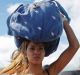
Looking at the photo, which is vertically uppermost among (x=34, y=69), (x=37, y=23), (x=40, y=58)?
(x=37, y=23)

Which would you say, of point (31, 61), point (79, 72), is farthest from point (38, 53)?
point (79, 72)

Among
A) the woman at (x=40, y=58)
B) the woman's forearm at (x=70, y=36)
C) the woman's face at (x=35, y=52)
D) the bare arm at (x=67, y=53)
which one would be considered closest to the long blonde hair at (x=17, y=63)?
the woman at (x=40, y=58)

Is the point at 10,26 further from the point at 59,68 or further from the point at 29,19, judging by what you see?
the point at 59,68

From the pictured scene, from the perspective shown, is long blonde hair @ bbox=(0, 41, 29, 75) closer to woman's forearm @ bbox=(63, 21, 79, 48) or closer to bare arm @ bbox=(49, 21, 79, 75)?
bare arm @ bbox=(49, 21, 79, 75)

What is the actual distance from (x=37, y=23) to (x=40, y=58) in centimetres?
29

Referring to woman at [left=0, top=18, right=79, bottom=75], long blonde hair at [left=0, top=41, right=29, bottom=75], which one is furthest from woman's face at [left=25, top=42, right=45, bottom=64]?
long blonde hair at [left=0, top=41, right=29, bottom=75]

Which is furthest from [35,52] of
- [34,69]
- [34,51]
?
[34,69]

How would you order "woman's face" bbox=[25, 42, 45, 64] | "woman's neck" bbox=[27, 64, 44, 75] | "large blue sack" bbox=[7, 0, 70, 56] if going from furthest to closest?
"woman's neck" bbox=[27, 64, 44, 75]
"woman's face" bbox=[25, 42, 45, 64]
"large blue sack" bbox=[7, 0, 70, 56]

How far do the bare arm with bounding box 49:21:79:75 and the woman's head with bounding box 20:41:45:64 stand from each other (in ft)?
0.57

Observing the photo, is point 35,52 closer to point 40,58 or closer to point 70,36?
point 40,58

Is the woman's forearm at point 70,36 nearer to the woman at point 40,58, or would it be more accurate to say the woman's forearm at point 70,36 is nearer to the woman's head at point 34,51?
the woman at point 40,58

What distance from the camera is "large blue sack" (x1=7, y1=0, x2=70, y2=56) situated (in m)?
2.98

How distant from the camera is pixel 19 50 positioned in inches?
127

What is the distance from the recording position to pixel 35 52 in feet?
10.2
